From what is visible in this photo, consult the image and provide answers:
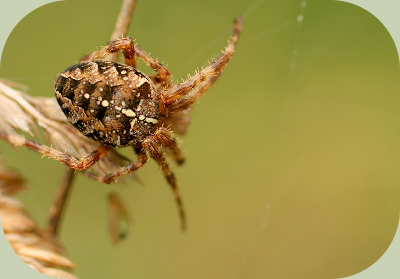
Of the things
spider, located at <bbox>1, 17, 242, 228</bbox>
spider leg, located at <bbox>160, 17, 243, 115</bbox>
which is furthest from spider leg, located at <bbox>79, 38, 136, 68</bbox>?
spider leg, located at <bbox>160, 17, 243, 115</bbox>

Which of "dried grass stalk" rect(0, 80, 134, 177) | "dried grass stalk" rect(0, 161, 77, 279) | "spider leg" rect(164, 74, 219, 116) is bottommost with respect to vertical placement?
"dried grass stalk" rect(0, 161, 77, 279)

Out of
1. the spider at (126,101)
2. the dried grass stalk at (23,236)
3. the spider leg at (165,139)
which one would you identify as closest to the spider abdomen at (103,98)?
the spider at (126,101)

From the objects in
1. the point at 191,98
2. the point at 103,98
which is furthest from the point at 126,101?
the point at 191,98

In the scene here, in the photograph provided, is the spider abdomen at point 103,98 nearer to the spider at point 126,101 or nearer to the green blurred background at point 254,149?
the spider at point 126,101

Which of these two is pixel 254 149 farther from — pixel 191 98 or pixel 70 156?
pixel 70 156

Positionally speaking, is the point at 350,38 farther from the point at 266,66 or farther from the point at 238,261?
the point at 238,261

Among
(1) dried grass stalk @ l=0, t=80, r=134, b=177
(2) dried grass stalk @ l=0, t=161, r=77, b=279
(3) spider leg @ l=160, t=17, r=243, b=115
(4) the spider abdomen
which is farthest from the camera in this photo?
(3) spider leg @ l=160, t=17, r=243, b=115

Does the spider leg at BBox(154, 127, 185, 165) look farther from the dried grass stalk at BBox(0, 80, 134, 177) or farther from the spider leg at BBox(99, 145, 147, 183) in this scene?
the dried grass stalk at BBox(0, 80, 134, 177)

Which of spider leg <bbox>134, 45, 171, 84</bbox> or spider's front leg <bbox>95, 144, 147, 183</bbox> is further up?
spider leg <bbox>134, 45, 171, 84</bbox>
